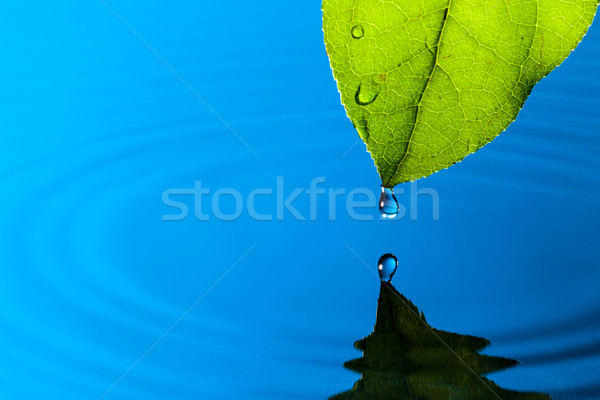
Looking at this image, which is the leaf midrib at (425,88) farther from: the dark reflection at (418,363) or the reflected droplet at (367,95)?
the dark reflection at (418,363)

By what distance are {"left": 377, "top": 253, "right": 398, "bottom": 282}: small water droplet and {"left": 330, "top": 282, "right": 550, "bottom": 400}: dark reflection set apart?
10 cm

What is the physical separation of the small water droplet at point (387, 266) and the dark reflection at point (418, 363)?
0.33 ft

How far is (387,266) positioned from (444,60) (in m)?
0.77

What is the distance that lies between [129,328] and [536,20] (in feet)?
2.38

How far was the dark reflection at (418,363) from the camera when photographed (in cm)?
64

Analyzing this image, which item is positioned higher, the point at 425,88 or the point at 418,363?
the point at 418,363

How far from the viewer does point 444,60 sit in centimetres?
20

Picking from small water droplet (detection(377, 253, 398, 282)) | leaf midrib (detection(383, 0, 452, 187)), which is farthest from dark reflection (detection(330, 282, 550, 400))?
leaf midrib (detection(383, 0, 452, 187))

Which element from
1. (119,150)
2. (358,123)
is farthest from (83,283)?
(358,123)

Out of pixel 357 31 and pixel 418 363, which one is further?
pixel 418 363

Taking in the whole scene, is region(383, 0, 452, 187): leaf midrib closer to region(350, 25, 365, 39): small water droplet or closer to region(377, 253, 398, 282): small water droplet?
region(350, 25, 365, 39): small water droplet

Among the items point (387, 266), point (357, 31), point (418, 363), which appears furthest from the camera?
point (387, 266)

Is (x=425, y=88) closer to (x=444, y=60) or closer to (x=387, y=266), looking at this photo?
(x=444, y=60)

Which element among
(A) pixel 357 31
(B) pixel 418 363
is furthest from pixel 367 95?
(B) pixel 418 363
